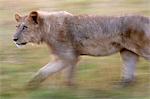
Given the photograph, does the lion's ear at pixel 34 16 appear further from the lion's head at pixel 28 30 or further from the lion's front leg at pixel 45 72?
the lion's front leg at pixel 45 72

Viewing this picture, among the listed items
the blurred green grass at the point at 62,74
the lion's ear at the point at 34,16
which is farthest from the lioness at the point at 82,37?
the blurred green grass at the point at 62,74

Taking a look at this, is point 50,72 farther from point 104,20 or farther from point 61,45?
point 104,20

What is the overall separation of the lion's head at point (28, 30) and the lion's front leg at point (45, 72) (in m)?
0.54

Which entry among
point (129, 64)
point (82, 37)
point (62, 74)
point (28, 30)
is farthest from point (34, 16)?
point (129, 64)

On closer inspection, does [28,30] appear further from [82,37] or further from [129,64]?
[129,64]

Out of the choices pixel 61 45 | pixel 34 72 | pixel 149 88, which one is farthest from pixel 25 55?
pixel 149 88

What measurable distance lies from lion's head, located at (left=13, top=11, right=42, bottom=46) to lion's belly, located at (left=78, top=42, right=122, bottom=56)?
737 millimetres

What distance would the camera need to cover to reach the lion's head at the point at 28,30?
9805 millimetres

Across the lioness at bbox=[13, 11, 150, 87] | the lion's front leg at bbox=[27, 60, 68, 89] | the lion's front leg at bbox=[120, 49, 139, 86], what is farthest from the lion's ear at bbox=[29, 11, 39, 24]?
the lion's front leg at bbox=[120, 49, 139, 86]

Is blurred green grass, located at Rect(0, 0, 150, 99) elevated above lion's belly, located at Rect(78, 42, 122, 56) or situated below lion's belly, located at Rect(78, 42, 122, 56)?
below

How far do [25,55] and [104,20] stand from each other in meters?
2.08

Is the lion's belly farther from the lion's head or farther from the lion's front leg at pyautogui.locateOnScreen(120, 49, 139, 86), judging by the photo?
the lion's head

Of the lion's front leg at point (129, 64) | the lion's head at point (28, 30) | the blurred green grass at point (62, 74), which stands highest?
the lion's head at point (28, 30)

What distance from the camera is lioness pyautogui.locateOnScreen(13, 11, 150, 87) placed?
31.2 ft
